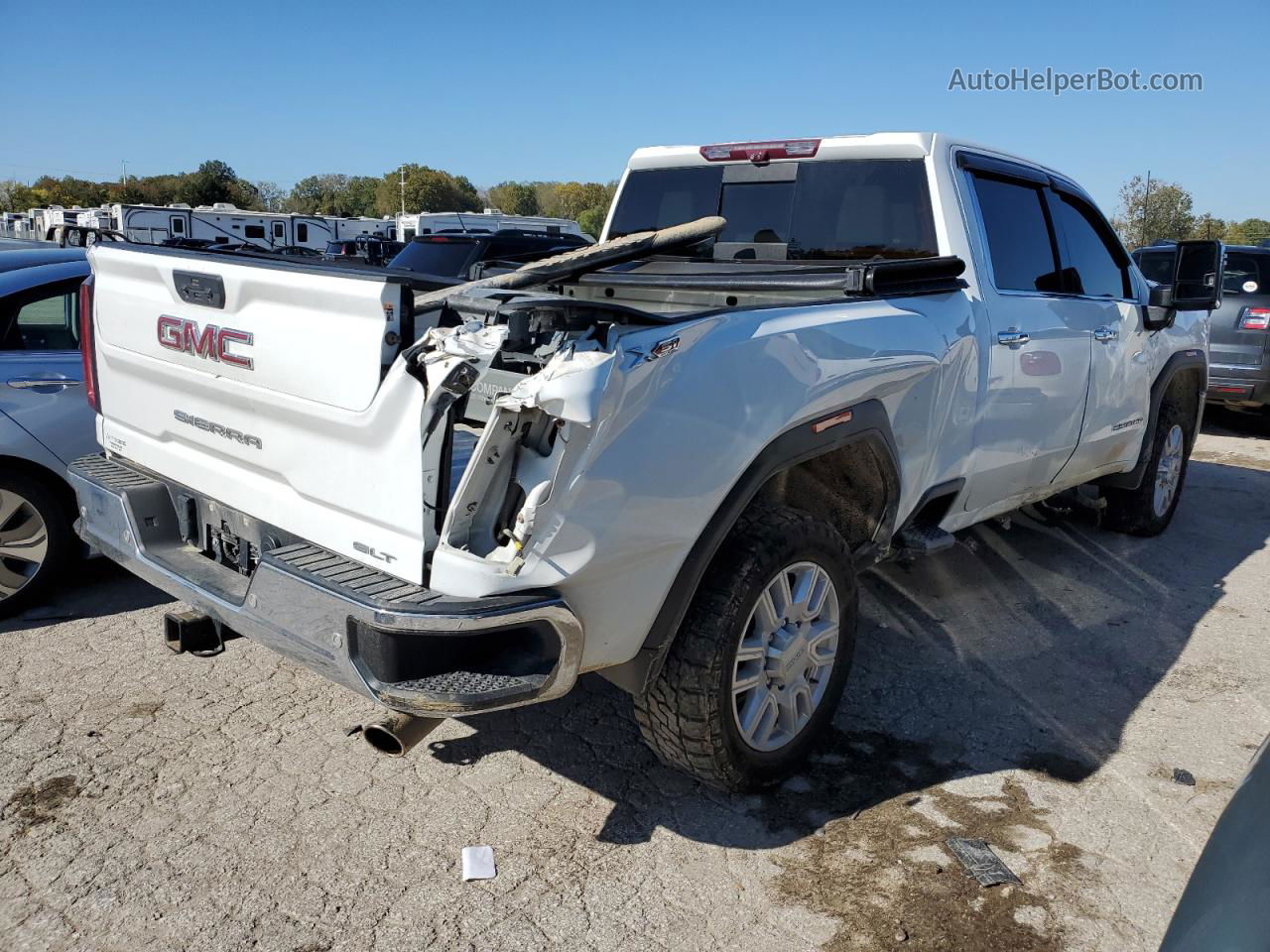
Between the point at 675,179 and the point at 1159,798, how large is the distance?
11.1ft

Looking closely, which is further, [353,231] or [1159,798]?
[353,231]

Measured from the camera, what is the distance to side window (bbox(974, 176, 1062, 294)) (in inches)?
164

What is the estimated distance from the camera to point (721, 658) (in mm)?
2855

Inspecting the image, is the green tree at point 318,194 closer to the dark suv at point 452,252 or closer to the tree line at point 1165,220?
the tree line at point 1165,220

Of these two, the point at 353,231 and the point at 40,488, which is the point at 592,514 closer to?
the point at 40,488

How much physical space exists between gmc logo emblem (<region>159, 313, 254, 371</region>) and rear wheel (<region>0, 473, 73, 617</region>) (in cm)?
174

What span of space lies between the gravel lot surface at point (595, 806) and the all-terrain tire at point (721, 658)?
8.9 inches

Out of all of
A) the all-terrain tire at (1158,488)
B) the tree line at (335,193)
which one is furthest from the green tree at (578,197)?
the all-terrain tire at (1158,488)

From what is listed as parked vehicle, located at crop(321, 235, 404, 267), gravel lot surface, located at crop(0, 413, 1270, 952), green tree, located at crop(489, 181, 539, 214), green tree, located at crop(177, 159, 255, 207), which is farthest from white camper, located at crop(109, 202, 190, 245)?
green tree, located at crop(489, 181, 539, 214)

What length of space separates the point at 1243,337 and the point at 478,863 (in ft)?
32.4

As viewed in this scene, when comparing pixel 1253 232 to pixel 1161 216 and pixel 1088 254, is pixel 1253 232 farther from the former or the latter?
pixel 1088 254

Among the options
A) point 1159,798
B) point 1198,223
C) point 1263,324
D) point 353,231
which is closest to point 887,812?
point 1159,798

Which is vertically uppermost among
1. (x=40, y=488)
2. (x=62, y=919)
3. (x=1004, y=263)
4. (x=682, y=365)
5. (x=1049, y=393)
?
(x=1004, y=263)

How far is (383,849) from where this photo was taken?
2.89m
